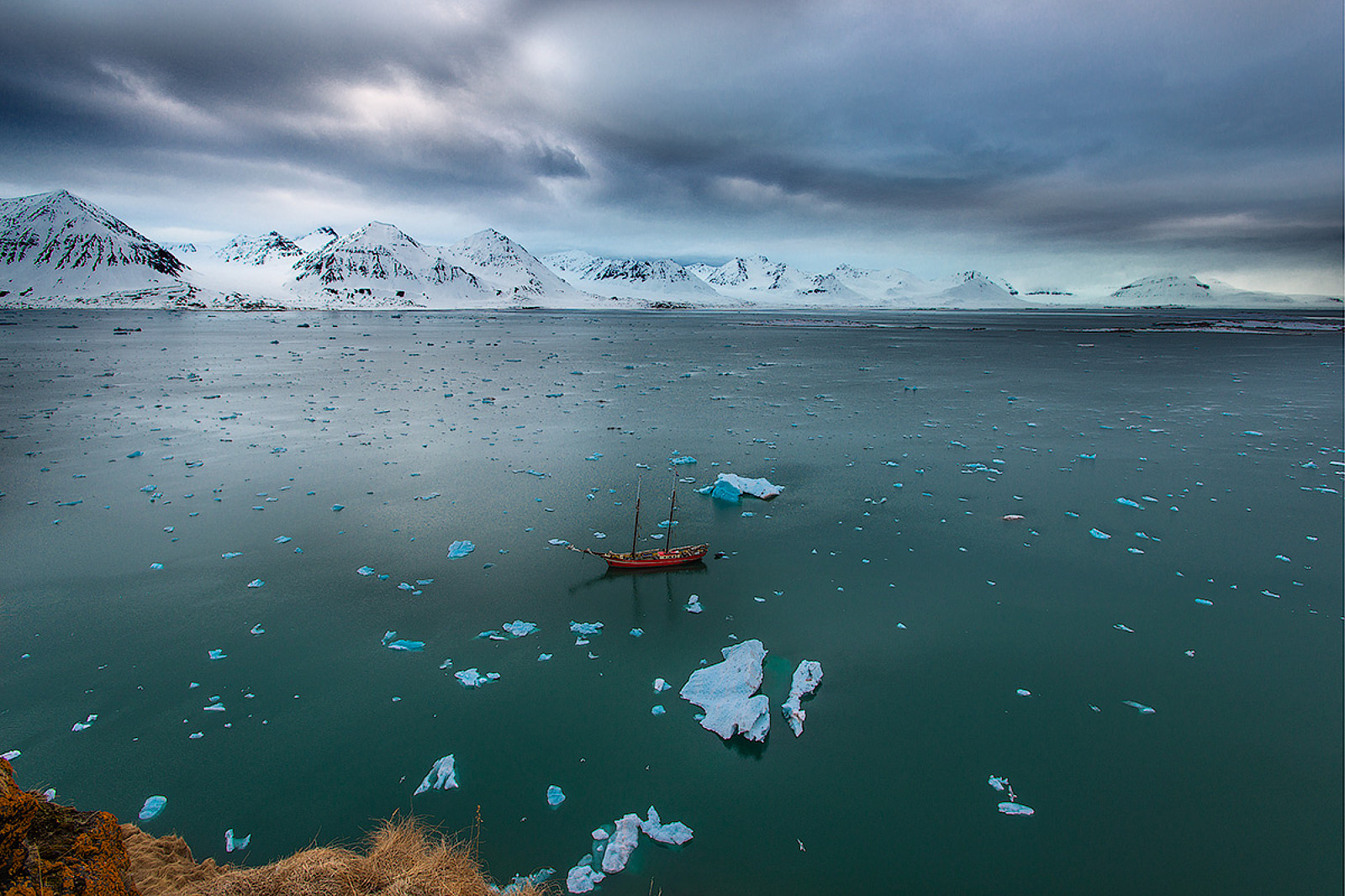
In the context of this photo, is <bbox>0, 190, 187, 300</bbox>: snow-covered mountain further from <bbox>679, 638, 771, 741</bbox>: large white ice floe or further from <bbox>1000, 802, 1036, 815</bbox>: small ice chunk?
<bbox>1000, 802, 1036, 815</bbox>: small ice chunk

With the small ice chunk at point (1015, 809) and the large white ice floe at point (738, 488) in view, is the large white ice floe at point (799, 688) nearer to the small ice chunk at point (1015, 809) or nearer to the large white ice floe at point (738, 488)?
the small ice chunk at point (1015, 809)

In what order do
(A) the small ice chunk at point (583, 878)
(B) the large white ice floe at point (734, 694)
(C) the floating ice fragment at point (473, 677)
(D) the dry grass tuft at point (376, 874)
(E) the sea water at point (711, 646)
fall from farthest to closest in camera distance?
(C) the floating ice fragment at point (473, 677)
(B) the large white ice floe at point (734, 694)
(E) the sea water at point (711, 646)
(A) the small ice chunk at point (583, 878)
(D) the dry grass tuft at point (376, 874)

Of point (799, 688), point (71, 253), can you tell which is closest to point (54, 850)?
point (799, 688)

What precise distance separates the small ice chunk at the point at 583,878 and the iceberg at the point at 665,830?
0.56 m

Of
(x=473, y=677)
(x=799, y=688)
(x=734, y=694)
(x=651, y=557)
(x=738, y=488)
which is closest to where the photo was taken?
(x=734, y=694)

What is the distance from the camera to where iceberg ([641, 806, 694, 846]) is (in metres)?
5.49

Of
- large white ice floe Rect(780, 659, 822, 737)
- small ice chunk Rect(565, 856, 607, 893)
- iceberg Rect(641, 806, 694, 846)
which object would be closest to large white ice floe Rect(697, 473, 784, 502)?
large white ice floe Rect(780, 659, 822, 737)

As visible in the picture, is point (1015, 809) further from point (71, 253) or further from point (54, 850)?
point (71, 253)

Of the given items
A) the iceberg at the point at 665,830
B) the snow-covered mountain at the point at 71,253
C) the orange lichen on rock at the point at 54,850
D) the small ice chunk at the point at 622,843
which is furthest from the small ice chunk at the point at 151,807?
the snow-covered mountain at the point at 71,253

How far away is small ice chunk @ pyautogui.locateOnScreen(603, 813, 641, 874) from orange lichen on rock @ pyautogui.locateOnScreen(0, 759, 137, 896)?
11.0 feet

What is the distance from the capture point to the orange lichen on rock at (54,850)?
3.32 metres

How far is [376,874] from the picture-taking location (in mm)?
4438

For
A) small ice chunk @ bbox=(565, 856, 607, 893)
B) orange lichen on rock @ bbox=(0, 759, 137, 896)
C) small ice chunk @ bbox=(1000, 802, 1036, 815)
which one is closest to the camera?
orange lichen on rock @ bbox=(0, 759, 137, 896)

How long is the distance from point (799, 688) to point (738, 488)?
665cm
